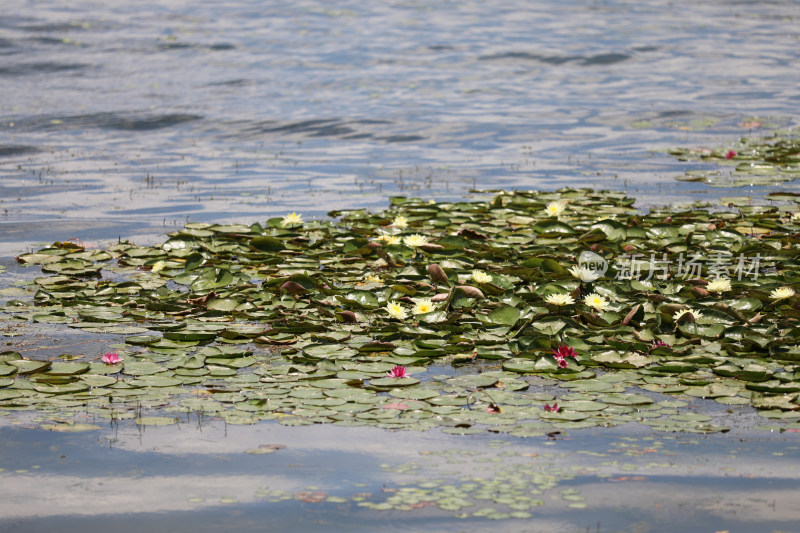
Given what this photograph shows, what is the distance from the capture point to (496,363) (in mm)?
5238

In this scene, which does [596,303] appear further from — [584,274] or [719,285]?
[719,285]

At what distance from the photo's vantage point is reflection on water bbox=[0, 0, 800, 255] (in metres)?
11.5

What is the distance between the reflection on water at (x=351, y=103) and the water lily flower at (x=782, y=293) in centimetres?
435

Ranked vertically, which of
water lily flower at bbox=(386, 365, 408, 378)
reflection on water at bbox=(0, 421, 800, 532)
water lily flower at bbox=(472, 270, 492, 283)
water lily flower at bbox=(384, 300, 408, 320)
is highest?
water lily flower at bbox=(472, 270, 492, 283)

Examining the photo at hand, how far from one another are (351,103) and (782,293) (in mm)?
14574

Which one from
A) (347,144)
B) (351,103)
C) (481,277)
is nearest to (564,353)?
(481,277)

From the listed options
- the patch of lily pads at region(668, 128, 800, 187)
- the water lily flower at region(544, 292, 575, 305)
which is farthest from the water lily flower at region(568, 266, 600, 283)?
the patch of lily pads at region(668, 128, 800, 187)

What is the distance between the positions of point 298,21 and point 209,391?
1255 inches

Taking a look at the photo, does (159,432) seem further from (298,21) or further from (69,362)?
(298,21)

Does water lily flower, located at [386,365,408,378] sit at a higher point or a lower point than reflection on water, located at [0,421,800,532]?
higher

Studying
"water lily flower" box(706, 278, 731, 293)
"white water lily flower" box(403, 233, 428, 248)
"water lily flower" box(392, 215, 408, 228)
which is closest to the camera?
"water lily flower" box(706, 278, 731, 293)

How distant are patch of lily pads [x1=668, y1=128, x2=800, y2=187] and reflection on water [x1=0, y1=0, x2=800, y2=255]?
1.43 feet

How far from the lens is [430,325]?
18.8ft

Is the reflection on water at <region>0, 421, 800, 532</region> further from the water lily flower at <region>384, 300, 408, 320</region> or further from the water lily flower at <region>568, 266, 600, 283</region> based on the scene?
the water lily flower at <region>568, 266, 600, 283</region>
